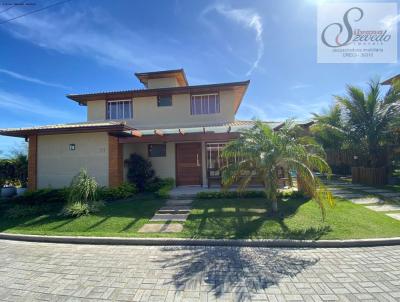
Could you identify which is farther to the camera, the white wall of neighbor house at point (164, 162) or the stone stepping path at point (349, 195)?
the white wall of neighbor house at point (164, 162)

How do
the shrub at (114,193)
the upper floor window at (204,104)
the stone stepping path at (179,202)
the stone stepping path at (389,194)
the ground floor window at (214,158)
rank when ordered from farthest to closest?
the upper floor window at (204,104) < the ground floor window at (214,158) < the shrub at (114,193) < the stone stepping path at (389,194) < the stone stepping path at (179,202)

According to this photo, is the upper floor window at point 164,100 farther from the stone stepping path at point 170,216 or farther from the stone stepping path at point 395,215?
the stone stepping path at point 395,215

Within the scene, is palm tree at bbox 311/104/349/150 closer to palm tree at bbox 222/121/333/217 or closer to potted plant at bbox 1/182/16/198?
palm tree at bbox 222/121/333/217

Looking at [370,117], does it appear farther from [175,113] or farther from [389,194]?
[175,113]

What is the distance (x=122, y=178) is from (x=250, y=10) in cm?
1124

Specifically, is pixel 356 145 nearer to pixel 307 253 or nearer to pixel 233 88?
pixel 233 88

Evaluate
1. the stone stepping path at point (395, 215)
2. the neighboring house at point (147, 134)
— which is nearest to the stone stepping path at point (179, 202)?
the neighboring house at point (147, 134)

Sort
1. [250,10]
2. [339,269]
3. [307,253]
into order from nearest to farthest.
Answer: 1. [339,269]
2. [307,253]
3. [250,10]

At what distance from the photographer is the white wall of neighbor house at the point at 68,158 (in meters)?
13.1

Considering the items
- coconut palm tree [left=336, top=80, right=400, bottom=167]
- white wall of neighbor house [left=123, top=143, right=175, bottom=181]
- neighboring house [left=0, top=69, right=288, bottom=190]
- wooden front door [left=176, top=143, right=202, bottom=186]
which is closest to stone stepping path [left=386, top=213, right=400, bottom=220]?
neighboring house [left=0, top=69, right=288, bottom=190]

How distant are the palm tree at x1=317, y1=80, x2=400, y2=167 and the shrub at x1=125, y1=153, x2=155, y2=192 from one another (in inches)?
551

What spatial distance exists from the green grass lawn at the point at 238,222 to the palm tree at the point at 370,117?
685cm

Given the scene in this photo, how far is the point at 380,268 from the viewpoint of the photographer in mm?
4949

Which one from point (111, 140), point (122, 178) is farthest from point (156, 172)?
point (111, 140)
